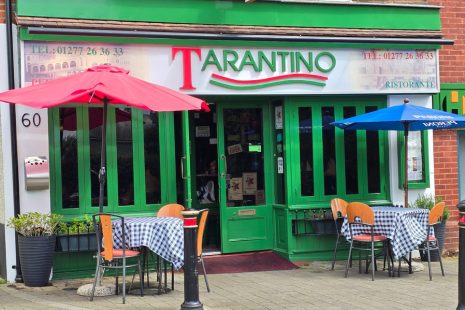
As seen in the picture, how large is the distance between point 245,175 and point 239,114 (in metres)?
0.95

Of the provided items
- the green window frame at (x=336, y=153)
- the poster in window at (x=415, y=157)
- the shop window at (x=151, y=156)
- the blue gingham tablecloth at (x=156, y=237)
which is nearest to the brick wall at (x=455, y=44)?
the poster in window at (x=415, y=157)

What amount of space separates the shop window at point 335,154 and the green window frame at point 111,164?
1947mm

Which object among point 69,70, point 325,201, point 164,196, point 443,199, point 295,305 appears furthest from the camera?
point 443,199

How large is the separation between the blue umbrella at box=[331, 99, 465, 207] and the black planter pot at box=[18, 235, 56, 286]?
4.36m

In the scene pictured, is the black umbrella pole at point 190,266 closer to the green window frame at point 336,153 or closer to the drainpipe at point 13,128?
the drainpipe at point 13,128

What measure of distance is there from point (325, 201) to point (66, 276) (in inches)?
156

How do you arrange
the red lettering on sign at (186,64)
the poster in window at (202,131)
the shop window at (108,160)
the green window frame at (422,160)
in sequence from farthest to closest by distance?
the poster in window at (202,131) < the green window frame at (422,160) < the red lettering on sign at (186,64) < the shop window at (108,160)

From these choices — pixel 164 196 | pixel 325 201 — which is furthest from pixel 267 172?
pixel 164 196

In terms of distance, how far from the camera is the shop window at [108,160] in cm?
806

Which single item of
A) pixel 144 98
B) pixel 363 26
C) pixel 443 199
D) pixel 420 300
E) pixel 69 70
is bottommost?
pixel 420 300

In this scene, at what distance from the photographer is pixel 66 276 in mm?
7953

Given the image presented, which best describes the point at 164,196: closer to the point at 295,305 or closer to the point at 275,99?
the point at 275,99

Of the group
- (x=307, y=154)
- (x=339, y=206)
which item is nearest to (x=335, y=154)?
(x=307, y=154)

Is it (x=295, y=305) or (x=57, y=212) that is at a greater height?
(x=57, y=212)
